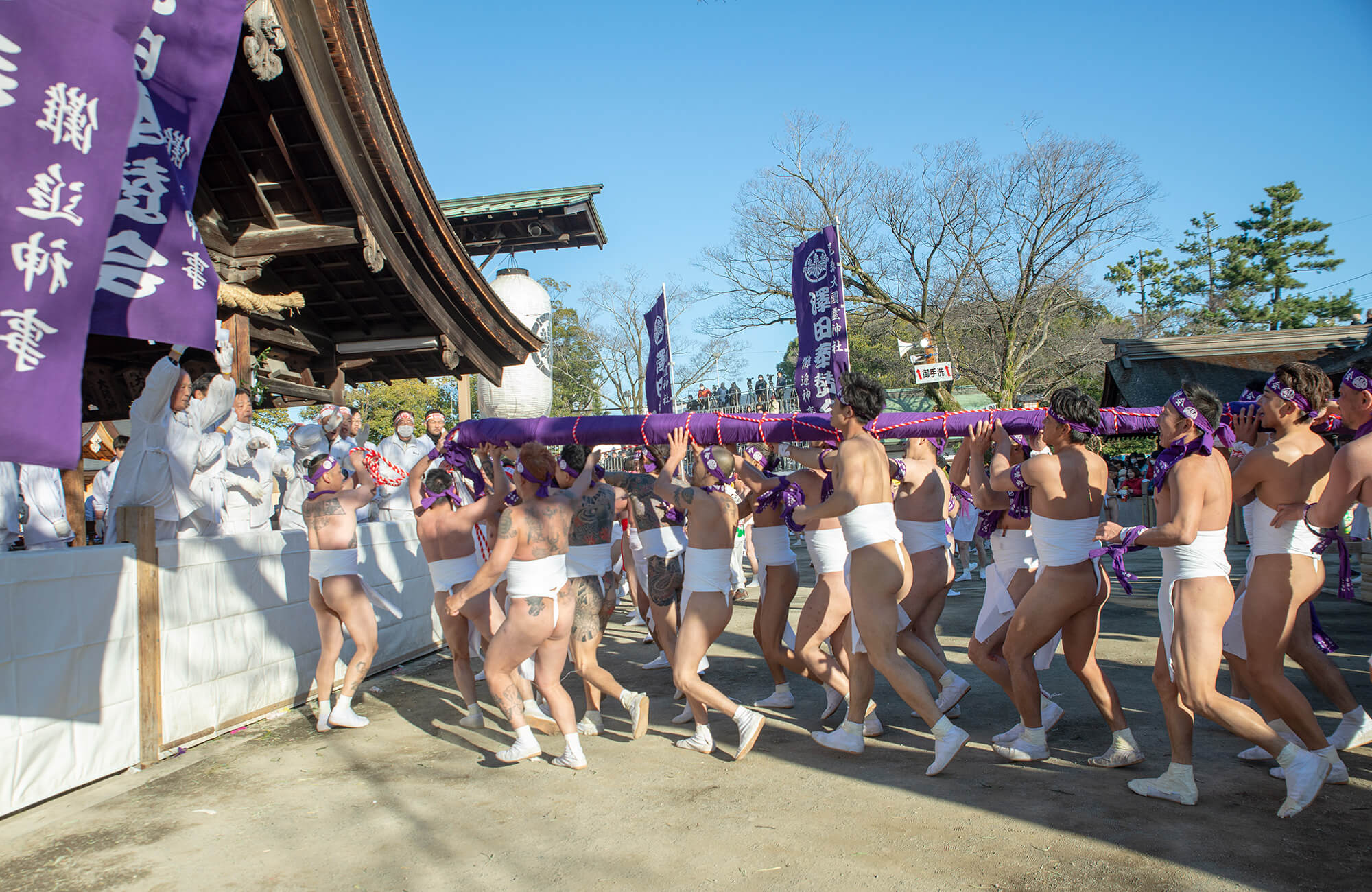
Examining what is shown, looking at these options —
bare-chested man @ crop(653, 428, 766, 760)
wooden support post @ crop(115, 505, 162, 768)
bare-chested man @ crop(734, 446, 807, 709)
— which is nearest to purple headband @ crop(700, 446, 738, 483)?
bare-chested man @ crop(653, 428, 766, 760)

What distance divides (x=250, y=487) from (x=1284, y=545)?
8.47 m

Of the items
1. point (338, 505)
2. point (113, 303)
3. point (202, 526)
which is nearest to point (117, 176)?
point (113, 303)

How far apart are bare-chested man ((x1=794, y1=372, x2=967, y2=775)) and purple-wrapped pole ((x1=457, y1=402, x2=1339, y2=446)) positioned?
0.41 metres

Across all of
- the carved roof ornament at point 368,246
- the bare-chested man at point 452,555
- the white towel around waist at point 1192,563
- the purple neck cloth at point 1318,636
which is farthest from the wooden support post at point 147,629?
the purple neck cloth at point 1318,636

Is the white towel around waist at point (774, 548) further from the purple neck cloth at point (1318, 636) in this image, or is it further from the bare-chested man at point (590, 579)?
the purple neck cloth at point (1318, 636)

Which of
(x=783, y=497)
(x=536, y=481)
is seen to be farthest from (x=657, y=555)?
(x=536, y=481)

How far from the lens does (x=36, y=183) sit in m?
3.58

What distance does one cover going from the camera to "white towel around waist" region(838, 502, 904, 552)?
15.3 ft

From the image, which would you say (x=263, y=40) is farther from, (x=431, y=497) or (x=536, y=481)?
(x=536, y=481)

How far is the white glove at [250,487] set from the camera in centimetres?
831

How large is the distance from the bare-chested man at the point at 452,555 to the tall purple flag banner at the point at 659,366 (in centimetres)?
471

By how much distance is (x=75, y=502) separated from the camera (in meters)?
6.89

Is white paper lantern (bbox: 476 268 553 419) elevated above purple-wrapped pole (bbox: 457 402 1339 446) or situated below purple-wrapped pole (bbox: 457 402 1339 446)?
above

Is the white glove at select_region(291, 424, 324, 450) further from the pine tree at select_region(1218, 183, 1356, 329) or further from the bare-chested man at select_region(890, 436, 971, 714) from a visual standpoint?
the pine tree at select_region(1218, 183, 1356, 329)
